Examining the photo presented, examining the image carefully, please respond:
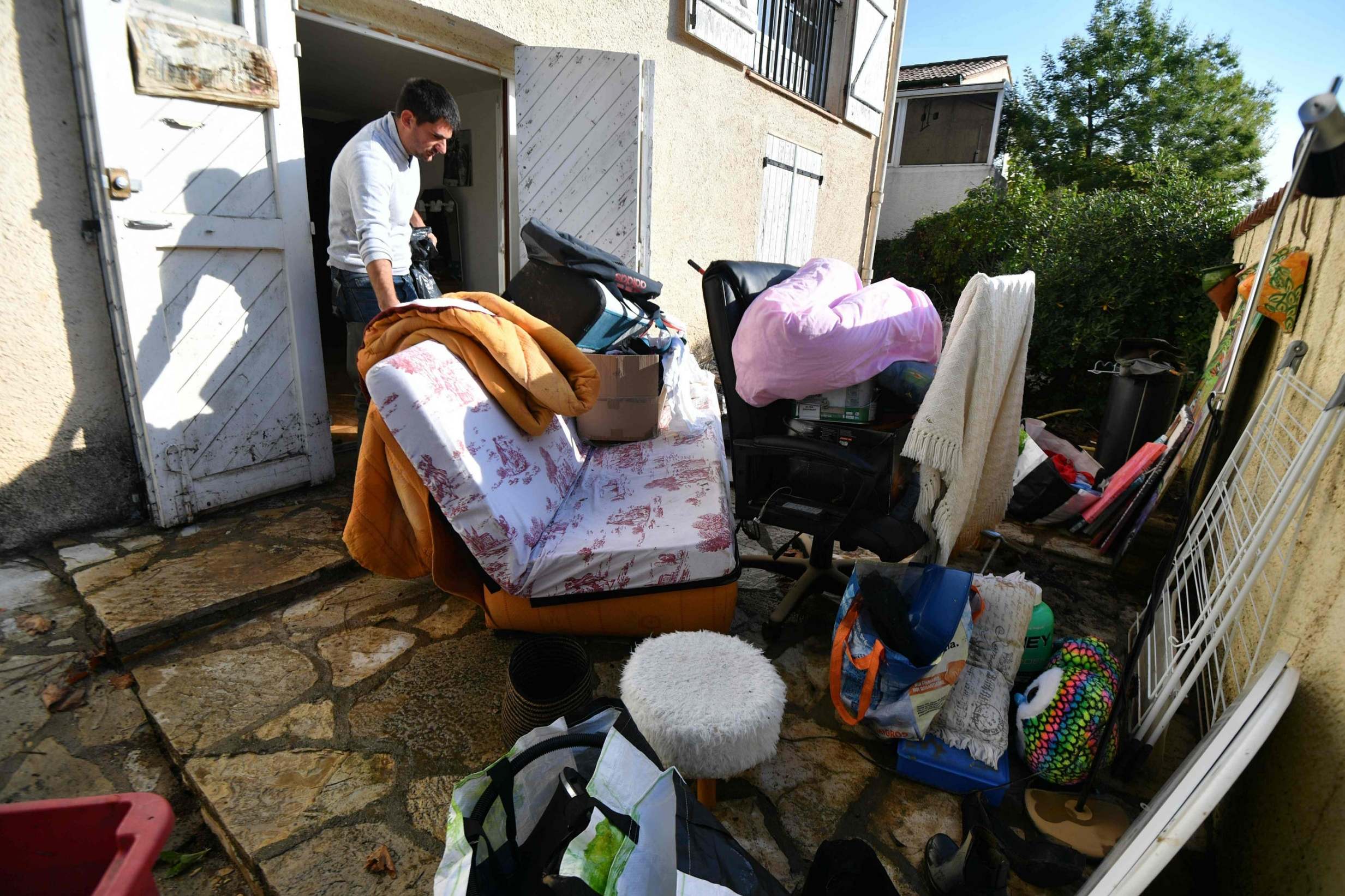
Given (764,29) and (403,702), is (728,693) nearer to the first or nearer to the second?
(403,702)

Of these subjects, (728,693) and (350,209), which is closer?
(728,693)

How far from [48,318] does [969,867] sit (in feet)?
10.9

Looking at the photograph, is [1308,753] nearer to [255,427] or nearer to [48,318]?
[255,427]

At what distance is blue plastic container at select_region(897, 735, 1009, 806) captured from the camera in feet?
5.34

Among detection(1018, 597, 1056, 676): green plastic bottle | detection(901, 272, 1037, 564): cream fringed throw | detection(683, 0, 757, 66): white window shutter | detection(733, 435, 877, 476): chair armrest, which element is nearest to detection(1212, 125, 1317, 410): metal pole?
detection(901, 272, 1037, 564): cream fringed throw

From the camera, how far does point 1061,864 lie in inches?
55.7

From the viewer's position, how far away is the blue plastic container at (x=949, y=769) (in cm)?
163

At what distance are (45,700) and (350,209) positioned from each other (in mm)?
1991

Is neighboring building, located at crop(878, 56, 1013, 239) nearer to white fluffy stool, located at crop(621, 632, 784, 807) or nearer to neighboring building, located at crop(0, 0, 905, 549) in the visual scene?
neighboring building, located at crop(0, 0, 905, 549)

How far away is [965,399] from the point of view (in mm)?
1887

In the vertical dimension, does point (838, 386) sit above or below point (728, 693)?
above

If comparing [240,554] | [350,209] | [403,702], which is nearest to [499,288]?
[350,209]

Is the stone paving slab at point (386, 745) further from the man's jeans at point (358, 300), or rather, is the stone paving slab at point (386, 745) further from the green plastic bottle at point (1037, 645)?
the man's jeans at point (358, 300)

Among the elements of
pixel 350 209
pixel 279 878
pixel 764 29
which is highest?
pixel 764 29
